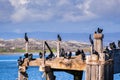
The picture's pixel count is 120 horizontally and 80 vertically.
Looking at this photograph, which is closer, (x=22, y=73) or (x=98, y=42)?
(x=98, y=42)

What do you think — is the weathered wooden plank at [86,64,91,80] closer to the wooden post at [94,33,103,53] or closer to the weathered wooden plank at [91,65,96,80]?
the weathered wooden plank at [91,65,96,80]

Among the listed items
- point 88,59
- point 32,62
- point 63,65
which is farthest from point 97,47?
point 32,62

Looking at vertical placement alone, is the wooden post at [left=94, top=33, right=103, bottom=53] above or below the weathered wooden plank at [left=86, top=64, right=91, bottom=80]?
above

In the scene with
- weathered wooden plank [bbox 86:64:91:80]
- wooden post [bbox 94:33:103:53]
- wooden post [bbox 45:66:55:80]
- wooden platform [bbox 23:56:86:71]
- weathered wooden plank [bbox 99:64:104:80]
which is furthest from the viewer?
wooden post [bbox 45:66:55:80]

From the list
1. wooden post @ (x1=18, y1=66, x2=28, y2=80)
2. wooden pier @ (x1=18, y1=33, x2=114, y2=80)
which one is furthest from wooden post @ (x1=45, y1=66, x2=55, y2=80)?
wooden post @ (x1=18, y1=66, x2=28, y2=80)

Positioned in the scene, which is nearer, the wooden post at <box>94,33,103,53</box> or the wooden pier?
the wooden pier

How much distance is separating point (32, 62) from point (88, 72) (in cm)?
933

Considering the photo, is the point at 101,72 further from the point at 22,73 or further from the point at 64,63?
the point at 22,73

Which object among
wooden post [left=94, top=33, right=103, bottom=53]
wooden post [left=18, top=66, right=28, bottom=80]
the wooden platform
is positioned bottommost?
wooden post [left=18, top=66, right=28, bottom=80]

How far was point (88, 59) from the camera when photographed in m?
36.0

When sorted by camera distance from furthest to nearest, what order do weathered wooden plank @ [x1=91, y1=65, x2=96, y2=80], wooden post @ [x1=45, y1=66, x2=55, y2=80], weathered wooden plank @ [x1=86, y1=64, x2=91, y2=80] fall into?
wooden post @ [x1=45, y1=66, x2=55, y2=80] → weathered wooden plank @ [x1=86, y1=64, x2=91, y2=80] → weathered wooden plank @ [x1=91, y1=65, x2=96, y2=80]

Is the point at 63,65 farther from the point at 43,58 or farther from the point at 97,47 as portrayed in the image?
the point at 97,47

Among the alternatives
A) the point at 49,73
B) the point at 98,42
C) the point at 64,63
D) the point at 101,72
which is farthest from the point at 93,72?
the point at 49,73

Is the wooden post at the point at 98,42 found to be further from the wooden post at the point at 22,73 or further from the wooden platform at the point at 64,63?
the wooden post at the point at 22,73
